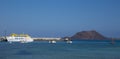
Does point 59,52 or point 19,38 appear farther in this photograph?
point 19,38

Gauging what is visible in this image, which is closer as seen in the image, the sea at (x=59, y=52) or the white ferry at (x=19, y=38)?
the sea at (x=59, y=52)

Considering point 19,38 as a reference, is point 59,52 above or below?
below

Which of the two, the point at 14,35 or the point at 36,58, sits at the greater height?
the point at 14,35

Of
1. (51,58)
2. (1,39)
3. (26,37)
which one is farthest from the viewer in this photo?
(1,39)

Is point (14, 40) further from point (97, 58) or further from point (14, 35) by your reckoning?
point (97, 58)

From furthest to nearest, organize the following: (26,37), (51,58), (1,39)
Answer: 1. (1,39)
2. (26,37)
3. (51,58)

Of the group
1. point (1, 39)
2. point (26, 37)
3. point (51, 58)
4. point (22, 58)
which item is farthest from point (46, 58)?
point (1, 39)

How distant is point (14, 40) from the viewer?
6511 inches

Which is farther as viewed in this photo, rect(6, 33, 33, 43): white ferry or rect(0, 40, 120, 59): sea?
rect(6, 33, 33, 43): white ferry

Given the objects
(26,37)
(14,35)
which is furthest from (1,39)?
(26,37)

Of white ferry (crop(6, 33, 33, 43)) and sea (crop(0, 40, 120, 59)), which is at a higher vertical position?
white ferry (crop(6, 33, 33, 43))

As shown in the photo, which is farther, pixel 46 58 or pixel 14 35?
pixel 14 35

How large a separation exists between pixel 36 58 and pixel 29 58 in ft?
4.17

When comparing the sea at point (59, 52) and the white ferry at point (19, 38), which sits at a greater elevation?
→ the white ferry at point (19, 38)
